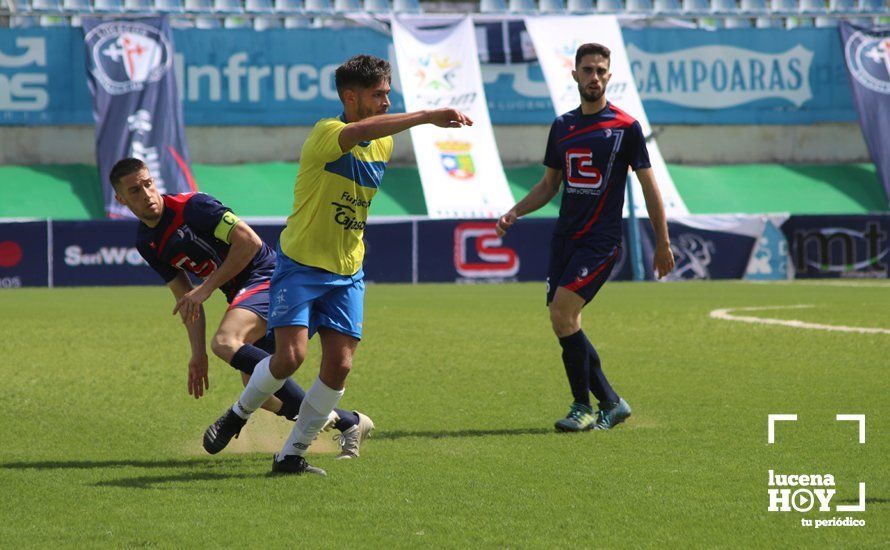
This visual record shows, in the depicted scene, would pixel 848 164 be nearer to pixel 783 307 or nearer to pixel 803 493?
pixel 783 307

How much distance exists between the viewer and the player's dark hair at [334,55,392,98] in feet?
19.9

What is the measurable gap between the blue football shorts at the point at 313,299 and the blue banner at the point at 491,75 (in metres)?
26.3

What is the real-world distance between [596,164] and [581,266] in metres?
0.63

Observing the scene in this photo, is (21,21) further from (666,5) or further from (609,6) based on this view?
(666,5)

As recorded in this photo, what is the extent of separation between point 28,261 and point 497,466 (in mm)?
20877

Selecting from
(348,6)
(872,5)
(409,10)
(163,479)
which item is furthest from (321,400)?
(872,5)

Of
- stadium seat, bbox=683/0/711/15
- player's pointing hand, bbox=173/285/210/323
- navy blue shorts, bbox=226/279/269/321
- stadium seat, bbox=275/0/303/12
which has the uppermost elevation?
player's pointing hand, bbox=173/285/210/323

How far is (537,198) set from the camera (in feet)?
27.4

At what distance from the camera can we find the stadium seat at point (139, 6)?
109 feet

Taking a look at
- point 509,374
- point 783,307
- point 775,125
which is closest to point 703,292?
point 783,307

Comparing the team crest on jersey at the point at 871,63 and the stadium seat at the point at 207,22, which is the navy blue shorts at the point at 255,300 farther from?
the team crest on jersey at the point at 871,63

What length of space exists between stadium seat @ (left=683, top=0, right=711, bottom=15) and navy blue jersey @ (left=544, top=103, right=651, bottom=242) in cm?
2875

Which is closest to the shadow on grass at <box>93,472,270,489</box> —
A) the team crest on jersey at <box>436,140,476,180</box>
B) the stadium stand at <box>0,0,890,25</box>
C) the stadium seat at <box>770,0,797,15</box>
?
the team crest on jersey at <box>436,140,476,180</box>

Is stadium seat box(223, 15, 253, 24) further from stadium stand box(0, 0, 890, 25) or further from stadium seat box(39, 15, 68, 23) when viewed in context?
stadium seat box(39, 15, 68, 23)
